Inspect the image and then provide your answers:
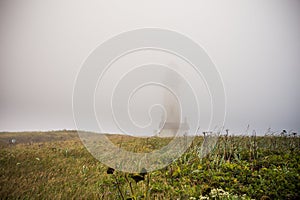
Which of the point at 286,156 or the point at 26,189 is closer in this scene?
the point at 26,189

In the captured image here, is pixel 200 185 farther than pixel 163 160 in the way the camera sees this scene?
No

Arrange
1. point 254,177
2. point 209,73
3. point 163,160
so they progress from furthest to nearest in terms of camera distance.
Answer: point 163,160
point 209,73
point 254,177

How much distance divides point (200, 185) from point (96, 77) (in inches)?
171

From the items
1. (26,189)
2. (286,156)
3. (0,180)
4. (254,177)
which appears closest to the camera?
(26,189)

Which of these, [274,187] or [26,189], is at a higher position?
[274,187]

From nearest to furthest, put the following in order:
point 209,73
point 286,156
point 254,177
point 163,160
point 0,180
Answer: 1. point 0,180
2. point 254,177
3. point 209,73
4. point 286,156
5. point 163,160

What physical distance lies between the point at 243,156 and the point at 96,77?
21.0 ft

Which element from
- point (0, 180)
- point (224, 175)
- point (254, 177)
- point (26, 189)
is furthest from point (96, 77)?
point (254, 177)

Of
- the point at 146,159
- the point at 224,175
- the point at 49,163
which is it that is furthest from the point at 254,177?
the point at 49,163

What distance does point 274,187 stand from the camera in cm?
645

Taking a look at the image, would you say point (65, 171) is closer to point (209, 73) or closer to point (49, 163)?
point (49, 163)

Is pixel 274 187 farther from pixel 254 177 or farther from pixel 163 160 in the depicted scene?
pixel 163 160

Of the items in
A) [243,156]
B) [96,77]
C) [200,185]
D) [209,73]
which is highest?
[209,73]

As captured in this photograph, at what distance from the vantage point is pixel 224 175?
7523mm
